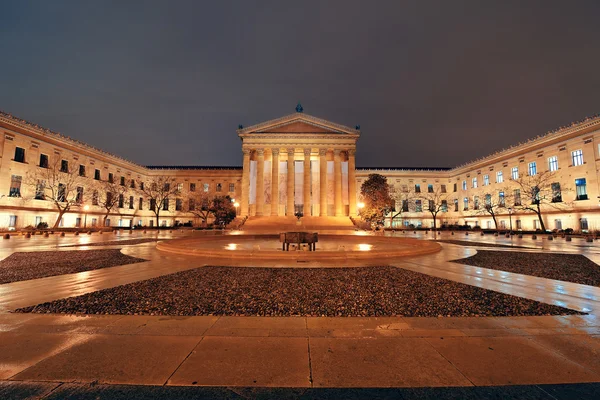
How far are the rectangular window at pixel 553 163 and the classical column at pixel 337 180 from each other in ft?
111

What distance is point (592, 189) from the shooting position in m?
36.8

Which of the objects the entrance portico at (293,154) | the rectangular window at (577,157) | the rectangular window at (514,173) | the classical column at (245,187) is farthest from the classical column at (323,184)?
the rectangular window at (577,157)

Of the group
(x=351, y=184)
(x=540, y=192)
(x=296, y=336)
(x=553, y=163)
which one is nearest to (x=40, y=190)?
(x=351, y=184)

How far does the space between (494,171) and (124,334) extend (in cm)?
6625

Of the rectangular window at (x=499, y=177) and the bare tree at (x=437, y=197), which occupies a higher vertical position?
the rectangular window at (x=499, y=177)

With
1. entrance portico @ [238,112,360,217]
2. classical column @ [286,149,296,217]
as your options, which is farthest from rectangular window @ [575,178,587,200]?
classical column @ [286,149,296,217]

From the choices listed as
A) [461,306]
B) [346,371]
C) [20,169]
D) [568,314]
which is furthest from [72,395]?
[20,169]

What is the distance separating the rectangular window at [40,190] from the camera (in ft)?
132

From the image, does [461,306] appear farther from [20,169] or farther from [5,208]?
[20,169]

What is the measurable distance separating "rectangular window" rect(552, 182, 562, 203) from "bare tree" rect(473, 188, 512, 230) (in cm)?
781

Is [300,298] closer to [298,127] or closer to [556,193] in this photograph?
[298,127]

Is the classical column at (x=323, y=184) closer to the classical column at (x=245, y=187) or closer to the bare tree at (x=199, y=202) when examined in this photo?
the classical column at (x=245, y=187)

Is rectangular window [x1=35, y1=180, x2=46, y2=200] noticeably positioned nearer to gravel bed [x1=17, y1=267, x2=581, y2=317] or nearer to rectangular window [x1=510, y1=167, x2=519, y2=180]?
gravel bed [x1=17, y1=267, x2=581, y2=317]

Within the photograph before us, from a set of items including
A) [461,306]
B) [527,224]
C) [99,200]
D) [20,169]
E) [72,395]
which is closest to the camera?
[72,395]
